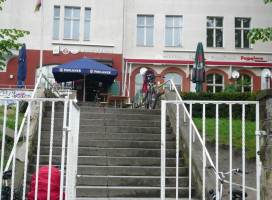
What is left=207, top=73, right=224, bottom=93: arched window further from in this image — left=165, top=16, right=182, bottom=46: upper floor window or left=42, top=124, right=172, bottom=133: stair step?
left=42, top=124, right=172, bottom=133: stair step

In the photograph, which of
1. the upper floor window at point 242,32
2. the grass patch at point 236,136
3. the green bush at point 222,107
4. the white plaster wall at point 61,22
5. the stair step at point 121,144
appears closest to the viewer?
the stair step at point 121,144

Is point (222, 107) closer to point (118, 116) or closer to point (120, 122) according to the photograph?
point (118, 116)

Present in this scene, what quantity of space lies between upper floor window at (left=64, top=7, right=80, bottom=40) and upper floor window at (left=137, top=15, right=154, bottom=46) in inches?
163

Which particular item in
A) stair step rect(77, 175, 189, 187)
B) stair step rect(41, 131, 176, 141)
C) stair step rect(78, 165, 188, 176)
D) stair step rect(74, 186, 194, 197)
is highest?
stair step rect(41, 131, 176, 141)

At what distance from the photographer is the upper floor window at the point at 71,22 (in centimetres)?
2256

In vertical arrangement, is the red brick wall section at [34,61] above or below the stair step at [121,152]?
above

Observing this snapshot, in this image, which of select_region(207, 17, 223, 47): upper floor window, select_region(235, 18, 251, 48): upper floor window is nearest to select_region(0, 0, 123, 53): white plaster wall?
select_region(207, 17, 223, 47): upper floor window

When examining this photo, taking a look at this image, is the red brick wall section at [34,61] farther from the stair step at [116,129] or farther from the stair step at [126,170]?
the stair step at [126,170]

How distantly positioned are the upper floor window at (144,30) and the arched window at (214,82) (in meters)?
4.72

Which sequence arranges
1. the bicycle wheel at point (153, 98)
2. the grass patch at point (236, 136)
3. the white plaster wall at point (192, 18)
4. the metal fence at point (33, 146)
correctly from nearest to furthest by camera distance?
the metal fence at point (33, 146) < the grass patch at point (236, 136) < the bicycle wheel at point (153, 98) < the white plaster wall at point (192, 18)

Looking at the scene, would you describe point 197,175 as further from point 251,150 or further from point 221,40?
point 221,40

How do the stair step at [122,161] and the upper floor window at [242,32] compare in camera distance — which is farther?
the upper floor window at [242,32]

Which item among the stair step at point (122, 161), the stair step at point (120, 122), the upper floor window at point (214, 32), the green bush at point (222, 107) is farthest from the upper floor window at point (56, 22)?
the stair step at point (122, 161)

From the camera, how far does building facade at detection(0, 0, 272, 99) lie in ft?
72.0
